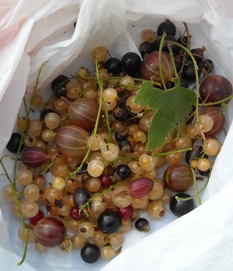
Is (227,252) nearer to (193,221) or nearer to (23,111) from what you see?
(193,221)

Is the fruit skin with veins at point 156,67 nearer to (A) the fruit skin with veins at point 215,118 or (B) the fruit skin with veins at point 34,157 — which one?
(A) the fruit skin with veins at point 215,118

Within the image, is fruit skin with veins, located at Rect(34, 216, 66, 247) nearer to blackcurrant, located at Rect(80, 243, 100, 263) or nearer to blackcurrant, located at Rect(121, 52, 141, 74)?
blackcurrant, located at Rect(80, 243, 100, 263)

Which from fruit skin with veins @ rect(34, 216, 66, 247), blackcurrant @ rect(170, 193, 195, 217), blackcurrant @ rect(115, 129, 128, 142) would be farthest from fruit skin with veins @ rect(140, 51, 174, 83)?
fruit skin with veins @ rect(34, 216, 66, 247)

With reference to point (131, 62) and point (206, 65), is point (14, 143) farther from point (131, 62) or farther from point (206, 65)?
point (206, 65)

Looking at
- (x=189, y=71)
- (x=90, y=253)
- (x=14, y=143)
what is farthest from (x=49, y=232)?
(x=189, y=71)

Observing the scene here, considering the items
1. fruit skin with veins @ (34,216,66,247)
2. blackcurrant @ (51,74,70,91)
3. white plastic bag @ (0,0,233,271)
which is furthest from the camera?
blackcurrant @ (51,74,70,91)

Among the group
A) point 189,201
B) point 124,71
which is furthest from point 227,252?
point 124,71
